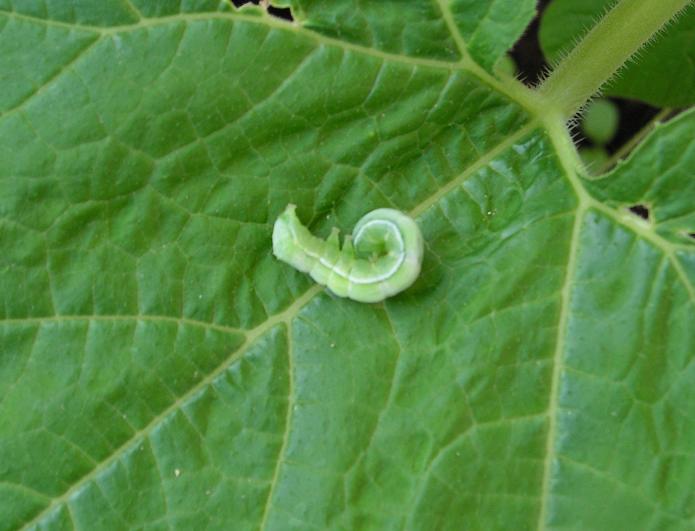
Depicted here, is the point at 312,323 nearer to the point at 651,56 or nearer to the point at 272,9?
the point at 272,9

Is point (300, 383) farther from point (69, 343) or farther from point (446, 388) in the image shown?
point (69, 343)

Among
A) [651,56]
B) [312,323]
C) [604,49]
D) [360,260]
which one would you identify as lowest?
[312,323]

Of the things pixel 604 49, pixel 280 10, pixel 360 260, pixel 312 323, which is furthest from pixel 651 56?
pixel 312 323

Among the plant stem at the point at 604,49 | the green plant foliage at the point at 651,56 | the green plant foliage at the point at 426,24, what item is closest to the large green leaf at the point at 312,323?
the green plant foliage at the point at 426,24

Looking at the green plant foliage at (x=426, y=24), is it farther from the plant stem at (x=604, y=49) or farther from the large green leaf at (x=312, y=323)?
the plant stem at (x=604, y=49)

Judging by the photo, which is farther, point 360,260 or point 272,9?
point 272,9

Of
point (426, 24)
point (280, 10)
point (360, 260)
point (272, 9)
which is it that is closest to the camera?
point (426, 24)
